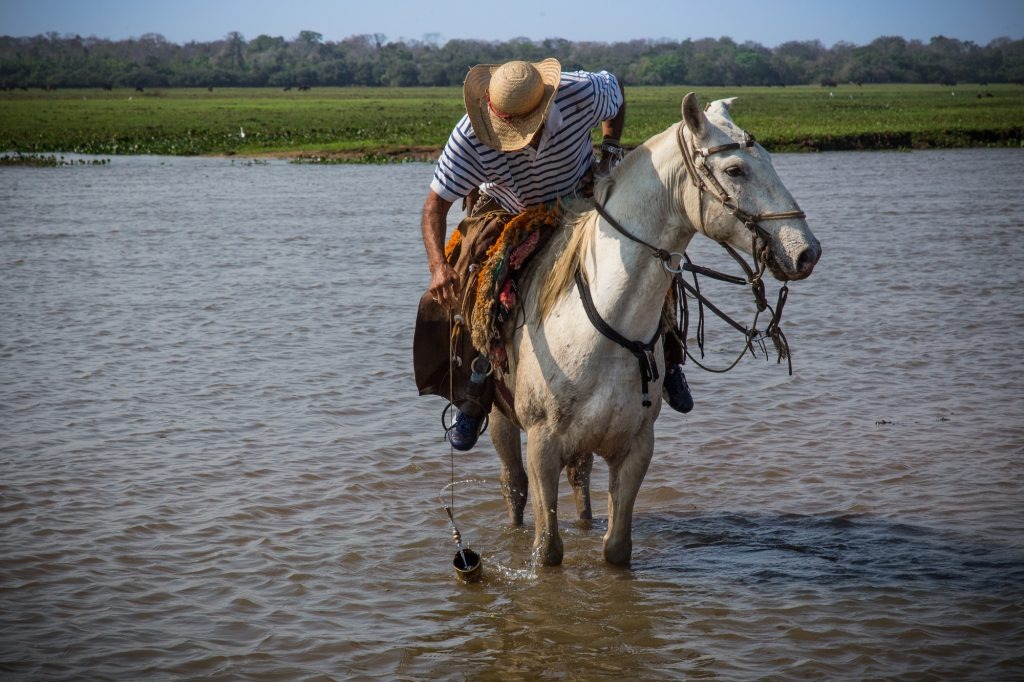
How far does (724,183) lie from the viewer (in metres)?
4.27

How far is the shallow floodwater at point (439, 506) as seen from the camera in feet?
16.0

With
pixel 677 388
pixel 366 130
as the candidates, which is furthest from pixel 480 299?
pixel 366 130

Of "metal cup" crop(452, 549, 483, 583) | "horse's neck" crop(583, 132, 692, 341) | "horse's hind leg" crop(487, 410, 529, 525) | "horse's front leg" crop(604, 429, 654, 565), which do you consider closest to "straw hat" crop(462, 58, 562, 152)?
"horse's neck" crop(583, 132, 692, 341)

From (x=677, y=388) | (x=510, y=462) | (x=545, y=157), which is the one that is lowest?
(x=510, y=462)

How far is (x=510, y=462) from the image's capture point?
6074 millimetres

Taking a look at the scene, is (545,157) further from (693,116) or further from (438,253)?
(693,116)

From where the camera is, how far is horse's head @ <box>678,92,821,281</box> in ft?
13.6

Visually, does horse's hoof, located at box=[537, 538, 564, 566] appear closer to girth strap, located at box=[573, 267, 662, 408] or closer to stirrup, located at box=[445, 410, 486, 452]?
stirrup, located at box=[445, 410, 486, 452]

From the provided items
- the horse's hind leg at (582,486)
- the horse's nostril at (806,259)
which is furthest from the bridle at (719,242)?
the horse's hind leg at (582,486)

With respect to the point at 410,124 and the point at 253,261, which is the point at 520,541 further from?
the point at 410,124

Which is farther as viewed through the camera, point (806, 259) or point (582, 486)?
point (582, 486)

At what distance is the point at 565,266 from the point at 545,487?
104cm

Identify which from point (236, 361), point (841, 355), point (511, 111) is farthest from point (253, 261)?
point (511, 111)

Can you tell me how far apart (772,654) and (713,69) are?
15364cm
